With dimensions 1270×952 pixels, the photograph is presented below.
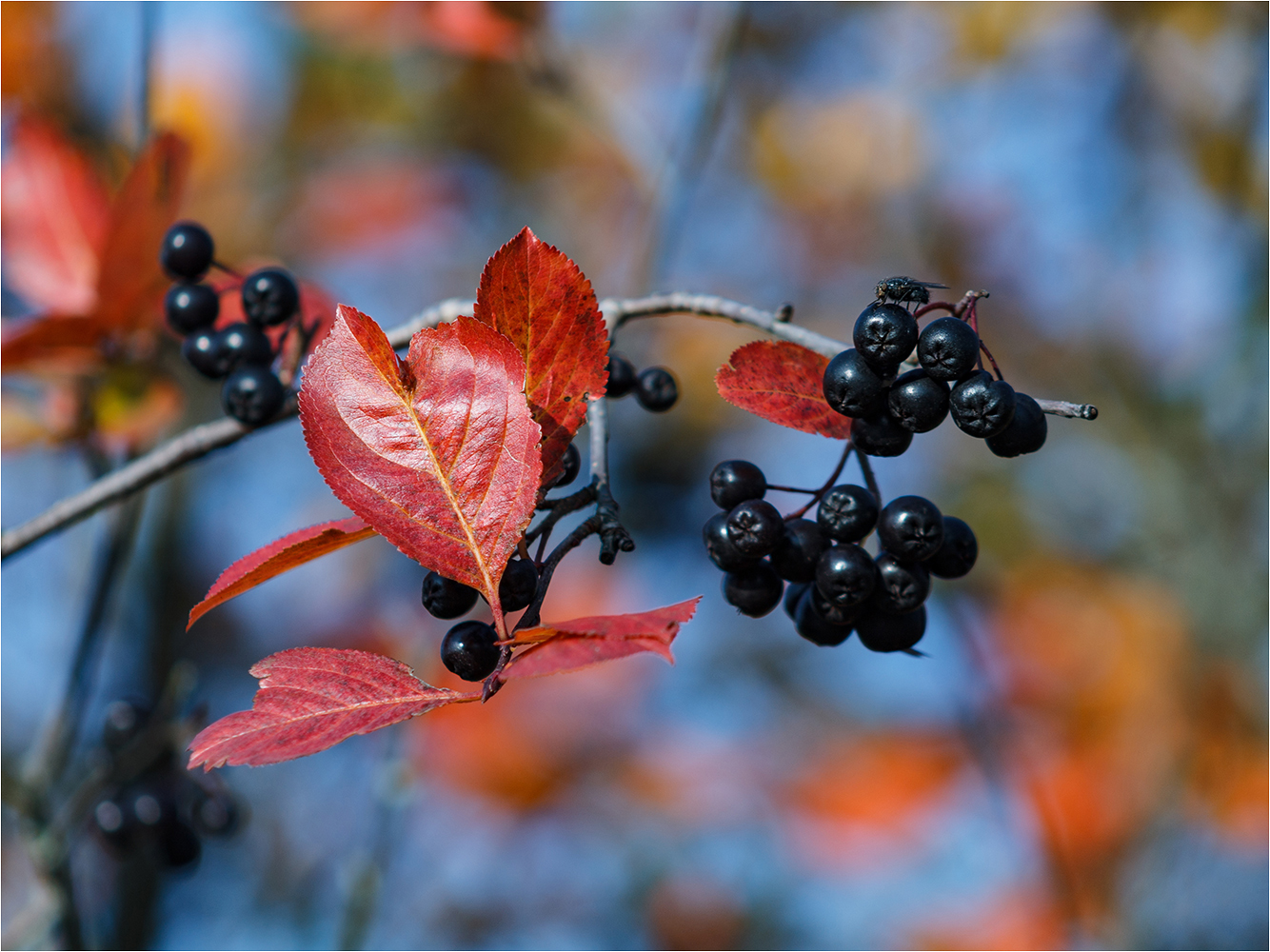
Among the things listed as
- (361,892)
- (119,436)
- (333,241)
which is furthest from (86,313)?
(333,241)

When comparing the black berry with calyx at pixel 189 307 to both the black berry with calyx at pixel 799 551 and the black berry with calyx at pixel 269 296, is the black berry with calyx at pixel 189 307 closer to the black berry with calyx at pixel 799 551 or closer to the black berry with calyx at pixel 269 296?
the black berry with calyx at pixel 269 296

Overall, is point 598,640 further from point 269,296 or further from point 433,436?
point 269,296

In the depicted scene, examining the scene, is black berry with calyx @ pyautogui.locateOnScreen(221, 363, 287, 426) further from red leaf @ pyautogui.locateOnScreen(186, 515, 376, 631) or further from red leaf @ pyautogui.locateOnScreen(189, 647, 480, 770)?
red leaf @ pyautogui.locateOnScreen(189, 647, 480, 770)

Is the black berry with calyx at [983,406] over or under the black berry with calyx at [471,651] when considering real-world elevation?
over

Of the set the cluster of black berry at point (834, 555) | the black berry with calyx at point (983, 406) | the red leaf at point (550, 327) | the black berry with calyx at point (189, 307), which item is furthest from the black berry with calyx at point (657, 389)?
the black berry with calyx at point (189, 307)

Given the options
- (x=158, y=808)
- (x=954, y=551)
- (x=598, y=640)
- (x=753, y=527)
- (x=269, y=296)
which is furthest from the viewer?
(x=158, y=808)

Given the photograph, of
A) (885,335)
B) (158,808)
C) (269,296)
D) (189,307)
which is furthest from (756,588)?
(158,808)

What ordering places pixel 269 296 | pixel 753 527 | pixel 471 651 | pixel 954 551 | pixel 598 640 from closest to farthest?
pixel 598 640
pixel 471 651
pixel 753 527
pixel 954 551
pixel 269 296
